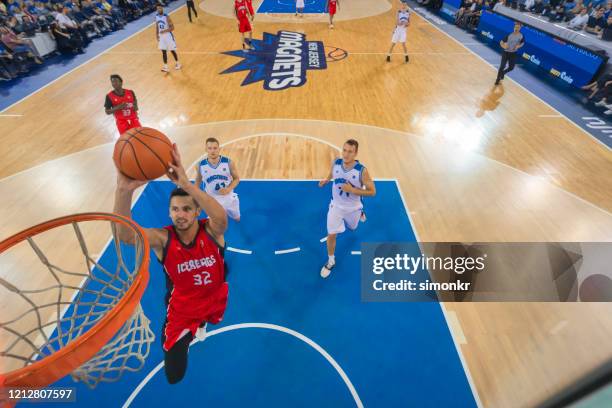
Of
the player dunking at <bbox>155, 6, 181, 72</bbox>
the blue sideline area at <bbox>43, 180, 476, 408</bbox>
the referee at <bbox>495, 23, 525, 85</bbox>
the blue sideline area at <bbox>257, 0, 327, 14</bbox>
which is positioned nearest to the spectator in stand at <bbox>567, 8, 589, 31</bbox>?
the referee at <bbox>495, 23, 525, 85</bbox>

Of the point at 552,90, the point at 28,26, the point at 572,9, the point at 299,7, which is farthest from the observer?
the point at 299,7

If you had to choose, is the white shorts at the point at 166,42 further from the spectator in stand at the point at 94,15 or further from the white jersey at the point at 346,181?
the white jersey at the point at 346,181

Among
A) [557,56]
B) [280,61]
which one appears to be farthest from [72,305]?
[557,56]

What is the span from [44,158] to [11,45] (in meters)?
6.94

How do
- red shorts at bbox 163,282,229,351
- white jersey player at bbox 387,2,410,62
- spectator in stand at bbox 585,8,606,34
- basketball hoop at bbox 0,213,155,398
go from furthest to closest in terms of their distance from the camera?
1. spectator in stand at bbox 585,8,606,34
2. white jersey player at bbox 387,2,410,62
3. red shorts at bbox 163,282,229,351
4. basketball hoop at bbox 0,213,155,398

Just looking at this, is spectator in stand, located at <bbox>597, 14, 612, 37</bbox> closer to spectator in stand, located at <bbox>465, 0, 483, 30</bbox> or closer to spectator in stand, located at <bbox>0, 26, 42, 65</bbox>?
spectator in stand, located at <bbox>465, 0, 483, 30</bbox>

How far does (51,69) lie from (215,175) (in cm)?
1076

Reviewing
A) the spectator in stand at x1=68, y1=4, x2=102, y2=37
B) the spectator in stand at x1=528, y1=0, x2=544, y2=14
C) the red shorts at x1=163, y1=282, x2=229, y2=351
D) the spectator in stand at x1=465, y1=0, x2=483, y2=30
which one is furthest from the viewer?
the spectator in stand at x1=465, y1=0, x2=483, y2=30

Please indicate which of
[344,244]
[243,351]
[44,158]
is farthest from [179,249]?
[44,158]

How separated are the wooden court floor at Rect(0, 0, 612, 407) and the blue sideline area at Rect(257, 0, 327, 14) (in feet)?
28.7

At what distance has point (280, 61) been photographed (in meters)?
11.8

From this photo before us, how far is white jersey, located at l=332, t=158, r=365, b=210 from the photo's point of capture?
406 cm

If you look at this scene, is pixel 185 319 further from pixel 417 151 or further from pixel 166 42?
pixel 166 42

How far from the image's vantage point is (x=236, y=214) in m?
4.82
